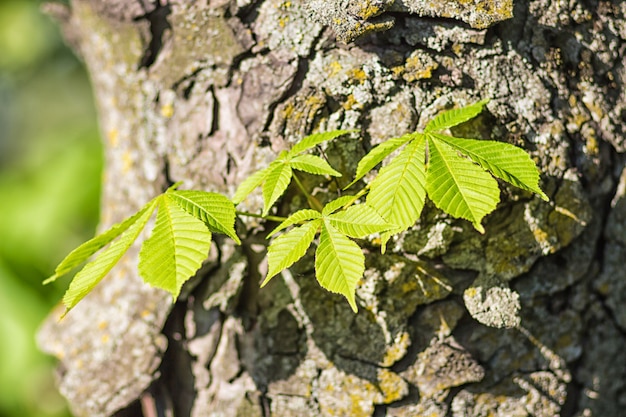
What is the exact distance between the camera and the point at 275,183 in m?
1.15

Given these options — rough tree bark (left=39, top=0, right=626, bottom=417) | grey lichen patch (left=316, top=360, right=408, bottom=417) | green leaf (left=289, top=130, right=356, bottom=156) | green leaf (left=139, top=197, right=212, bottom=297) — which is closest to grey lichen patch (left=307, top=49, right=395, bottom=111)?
rough tree bark (left=39, top=0, right=626, bottom=417)

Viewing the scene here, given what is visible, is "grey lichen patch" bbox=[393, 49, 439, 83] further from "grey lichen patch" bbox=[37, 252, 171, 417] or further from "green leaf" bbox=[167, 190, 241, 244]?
"grey lichen patch" bbox=[37, 252, 171, 417]

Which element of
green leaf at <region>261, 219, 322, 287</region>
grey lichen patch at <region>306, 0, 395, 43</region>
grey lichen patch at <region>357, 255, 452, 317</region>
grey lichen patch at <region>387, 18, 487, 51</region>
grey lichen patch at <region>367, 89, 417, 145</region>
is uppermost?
grey lichen patch at <region>306, 0, 395, 43</region>

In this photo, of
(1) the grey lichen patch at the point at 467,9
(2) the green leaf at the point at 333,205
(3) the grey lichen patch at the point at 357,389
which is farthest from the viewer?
(3) the grey lichen patch at the point at 357,389

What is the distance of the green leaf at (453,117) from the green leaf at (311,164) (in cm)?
19

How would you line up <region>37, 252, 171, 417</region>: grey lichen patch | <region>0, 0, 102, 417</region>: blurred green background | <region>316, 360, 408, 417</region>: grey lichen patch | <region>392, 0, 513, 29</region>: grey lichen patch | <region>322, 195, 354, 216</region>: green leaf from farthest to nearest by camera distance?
<region>0, 0, 102, 417</region>: blurred green background
<region>37, 252, 171, 417</region>: grey lichen patch
<region>316, 360, 408, 417</region>: grey lichen patch
<region>392, 0, 513, 29</region>: grey lichen patch
<region>322, 195, 354, 216</region>: green leaf

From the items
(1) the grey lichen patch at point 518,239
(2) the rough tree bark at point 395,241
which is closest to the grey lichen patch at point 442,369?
(2) the rough tree bark at point 395,241

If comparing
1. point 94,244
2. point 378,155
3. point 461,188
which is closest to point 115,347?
point 94,244

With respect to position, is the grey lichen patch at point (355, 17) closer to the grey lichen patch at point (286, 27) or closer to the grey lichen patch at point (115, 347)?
the grey lichen patch at point (286, 27)

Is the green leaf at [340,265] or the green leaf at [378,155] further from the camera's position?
the green leaf at [378,155]

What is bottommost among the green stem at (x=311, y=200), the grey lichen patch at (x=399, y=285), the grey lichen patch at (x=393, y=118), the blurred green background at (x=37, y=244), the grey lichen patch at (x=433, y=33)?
the blurred green background at (x=37, y=244)

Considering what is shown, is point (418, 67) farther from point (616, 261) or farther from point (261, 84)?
point (616, 261)

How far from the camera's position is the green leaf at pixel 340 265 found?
3.37 feet

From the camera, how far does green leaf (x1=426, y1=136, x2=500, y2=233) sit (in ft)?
3.35
